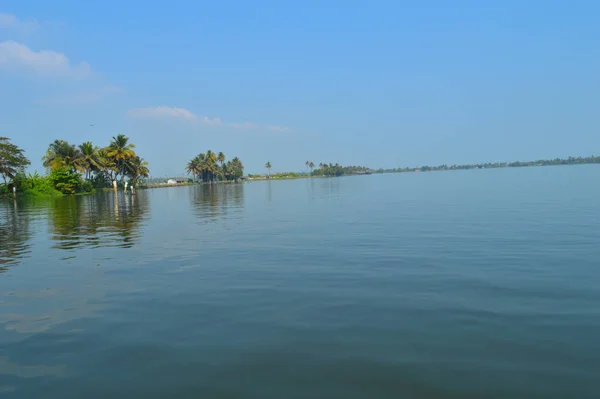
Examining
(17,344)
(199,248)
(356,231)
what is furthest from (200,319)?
(356,231)

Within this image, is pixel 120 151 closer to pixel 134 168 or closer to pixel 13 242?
pixel 134 168

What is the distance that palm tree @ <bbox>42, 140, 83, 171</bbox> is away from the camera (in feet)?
254

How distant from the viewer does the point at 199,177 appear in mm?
172500

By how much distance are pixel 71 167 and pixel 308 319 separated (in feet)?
268

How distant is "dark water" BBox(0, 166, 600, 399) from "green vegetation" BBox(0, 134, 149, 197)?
57.3 m

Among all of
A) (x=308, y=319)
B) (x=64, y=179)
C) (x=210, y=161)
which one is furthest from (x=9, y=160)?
(x=210, y=161)

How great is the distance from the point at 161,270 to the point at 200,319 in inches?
196

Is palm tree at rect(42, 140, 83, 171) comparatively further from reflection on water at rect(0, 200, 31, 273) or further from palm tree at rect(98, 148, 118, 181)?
reflection on water at rect(0, 200, 31, 273)

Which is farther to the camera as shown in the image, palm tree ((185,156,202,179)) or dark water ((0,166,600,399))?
palm tree ((185,156,202,179))

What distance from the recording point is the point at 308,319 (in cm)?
783

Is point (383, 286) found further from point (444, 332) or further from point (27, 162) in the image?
point (27, 162)

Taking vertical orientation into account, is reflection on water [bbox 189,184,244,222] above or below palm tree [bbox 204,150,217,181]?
below

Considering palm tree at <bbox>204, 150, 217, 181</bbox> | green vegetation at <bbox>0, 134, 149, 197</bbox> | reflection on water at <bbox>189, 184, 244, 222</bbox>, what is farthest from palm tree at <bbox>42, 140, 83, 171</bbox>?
palm tree at <bbox>204, 150, 217, 181</bbox>

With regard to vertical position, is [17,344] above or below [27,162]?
below
